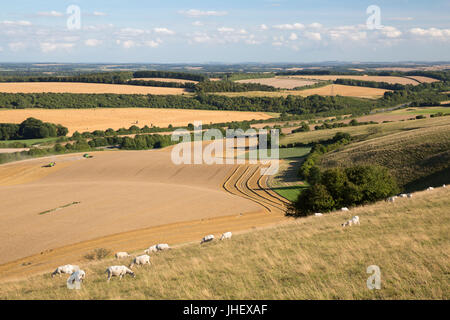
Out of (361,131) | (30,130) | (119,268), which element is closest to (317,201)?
(119,268)

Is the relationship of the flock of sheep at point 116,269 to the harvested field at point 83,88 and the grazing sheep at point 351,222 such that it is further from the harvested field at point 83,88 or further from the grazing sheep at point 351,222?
the harvested field at point 83,88

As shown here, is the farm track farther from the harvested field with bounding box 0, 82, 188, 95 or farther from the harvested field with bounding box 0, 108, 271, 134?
the harvested field with bounding box 0, 82, 188, 95

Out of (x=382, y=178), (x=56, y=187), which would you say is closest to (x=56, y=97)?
(x=56, y=187)

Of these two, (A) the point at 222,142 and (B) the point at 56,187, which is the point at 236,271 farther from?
(A) the point at 222,142

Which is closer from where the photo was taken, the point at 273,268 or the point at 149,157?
the point at 273,268

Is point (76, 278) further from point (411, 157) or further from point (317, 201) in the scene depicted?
point (411, 157)
